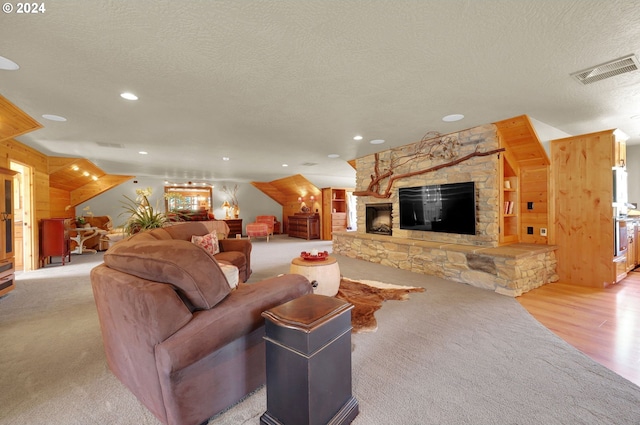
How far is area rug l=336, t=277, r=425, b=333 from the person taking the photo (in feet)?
8.11

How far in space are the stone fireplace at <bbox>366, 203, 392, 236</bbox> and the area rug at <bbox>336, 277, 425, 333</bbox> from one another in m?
1.92

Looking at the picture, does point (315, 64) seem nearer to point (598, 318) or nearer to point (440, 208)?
point (440, 208)

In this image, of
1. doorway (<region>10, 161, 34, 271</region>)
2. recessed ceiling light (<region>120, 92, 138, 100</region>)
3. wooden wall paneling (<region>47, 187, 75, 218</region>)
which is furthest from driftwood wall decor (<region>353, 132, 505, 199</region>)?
wooden wall paneling (<region>47, 187, 75, 218</region>)

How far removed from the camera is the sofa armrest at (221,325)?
1153mm

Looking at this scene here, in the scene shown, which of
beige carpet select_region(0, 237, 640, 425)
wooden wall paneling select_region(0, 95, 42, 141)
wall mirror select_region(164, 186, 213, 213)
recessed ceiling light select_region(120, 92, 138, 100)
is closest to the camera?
beige carpet select_region(0, 237, 640, 425)

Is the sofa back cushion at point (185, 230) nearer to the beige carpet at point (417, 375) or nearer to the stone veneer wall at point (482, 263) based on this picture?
the beige carpet at point (417, 375)

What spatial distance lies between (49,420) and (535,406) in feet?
8.70

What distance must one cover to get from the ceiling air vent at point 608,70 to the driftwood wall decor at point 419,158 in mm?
1314

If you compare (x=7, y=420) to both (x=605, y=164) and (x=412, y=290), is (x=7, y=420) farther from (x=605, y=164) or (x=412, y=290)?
(x=605, y=164)

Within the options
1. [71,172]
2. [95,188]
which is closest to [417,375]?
[71,172]

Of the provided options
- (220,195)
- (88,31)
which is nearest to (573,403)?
(88,31)

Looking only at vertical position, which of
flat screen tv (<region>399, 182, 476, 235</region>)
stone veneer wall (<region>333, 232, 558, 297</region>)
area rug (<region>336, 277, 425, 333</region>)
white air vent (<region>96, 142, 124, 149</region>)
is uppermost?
white air vent (<region>96, 142, 124, 149</region>)

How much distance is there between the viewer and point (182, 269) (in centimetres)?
126

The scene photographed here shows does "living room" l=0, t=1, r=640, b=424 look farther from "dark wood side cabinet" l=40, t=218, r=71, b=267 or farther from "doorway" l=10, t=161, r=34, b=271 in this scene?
"dark wood side cabinet" l=40, t=218, r=71, b=267
